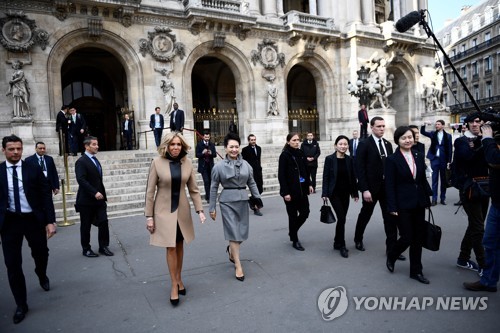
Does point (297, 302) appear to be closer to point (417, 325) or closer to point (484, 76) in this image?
point (417, 325)

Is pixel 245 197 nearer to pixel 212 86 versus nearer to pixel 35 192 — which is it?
pixel 35 192

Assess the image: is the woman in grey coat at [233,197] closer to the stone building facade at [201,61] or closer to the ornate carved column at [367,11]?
the stone building facade at [201,61]

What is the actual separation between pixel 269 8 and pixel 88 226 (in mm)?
17853

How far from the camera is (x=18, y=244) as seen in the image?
12.7 ft

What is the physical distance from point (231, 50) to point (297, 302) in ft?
56.1

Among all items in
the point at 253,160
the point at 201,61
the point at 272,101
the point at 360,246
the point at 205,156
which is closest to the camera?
the point at 360,246

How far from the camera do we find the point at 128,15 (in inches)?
640

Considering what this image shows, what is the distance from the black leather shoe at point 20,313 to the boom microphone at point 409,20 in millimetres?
5540

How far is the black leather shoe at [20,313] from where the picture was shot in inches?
143

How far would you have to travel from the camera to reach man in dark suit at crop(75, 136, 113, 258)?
5629mm

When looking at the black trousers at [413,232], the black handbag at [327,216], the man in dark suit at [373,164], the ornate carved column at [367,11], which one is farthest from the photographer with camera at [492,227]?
the ornate carved column at [367,11]

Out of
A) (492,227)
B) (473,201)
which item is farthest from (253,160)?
(492,227)

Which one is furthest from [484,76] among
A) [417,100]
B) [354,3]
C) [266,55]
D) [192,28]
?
[192,28]

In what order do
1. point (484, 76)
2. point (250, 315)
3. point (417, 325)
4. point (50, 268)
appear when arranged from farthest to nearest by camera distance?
point (484, 76) → point (50, 268) → point (250, 315) → point (417, 325)
